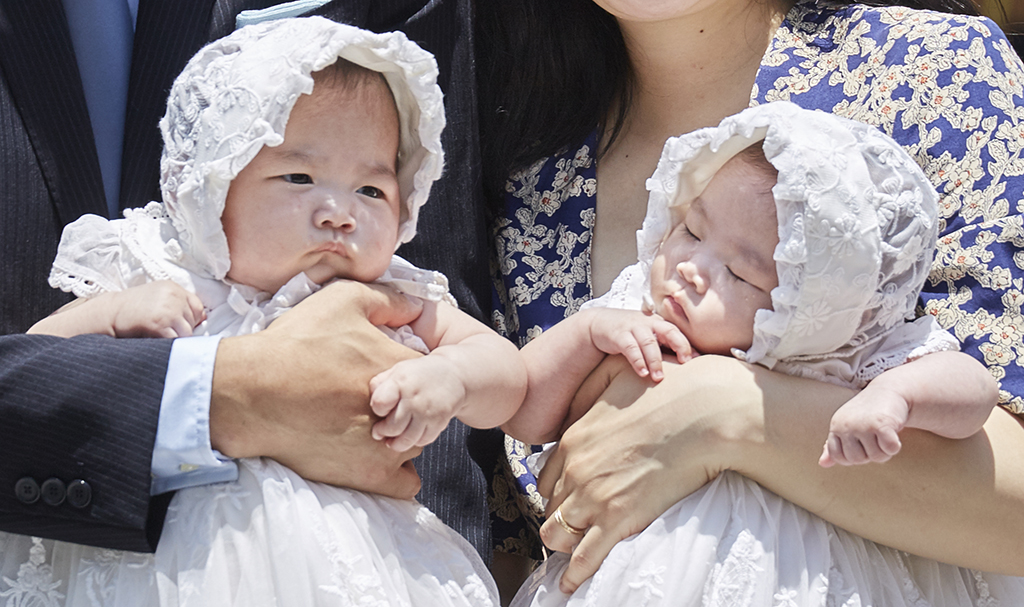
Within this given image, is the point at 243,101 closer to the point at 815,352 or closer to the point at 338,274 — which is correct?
the point at 338,274

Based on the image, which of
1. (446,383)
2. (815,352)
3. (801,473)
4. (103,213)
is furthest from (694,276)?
(103,213)

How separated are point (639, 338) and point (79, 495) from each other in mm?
1034

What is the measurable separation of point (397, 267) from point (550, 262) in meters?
0.53

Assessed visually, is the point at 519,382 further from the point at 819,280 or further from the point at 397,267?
the point at 819,280

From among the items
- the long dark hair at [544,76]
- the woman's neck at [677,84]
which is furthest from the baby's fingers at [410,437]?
the long dark hair at [544,76]

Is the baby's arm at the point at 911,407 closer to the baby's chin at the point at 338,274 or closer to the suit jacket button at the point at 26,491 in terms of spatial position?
the baby's chin at the point at 338,274

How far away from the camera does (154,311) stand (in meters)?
1.76

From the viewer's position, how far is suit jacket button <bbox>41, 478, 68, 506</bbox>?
1.55 meters

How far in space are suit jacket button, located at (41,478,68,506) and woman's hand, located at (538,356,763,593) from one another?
0.89 m

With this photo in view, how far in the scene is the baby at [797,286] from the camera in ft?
5.73

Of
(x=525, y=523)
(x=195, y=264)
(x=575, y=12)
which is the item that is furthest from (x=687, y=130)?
(x=195, y=264)

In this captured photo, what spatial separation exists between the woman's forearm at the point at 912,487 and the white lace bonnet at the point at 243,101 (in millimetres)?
897

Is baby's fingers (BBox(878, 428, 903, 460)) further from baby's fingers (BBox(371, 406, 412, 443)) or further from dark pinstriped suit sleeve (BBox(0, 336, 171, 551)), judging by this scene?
dark pinstriped suit sleeve (BBox(0, 336, 171, 551))

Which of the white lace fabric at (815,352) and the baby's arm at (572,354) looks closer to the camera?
the white lace fabric at (815,352)
